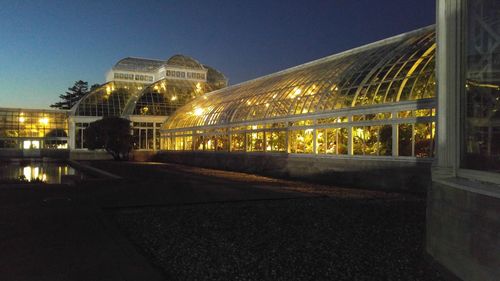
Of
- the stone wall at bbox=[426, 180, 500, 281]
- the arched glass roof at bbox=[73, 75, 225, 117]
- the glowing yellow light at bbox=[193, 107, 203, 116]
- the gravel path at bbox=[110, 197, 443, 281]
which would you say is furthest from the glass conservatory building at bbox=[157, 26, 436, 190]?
the arched glass roof at bbox=[73, 75, 225, 117]

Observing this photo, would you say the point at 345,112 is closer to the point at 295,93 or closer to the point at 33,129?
the point at 295,93

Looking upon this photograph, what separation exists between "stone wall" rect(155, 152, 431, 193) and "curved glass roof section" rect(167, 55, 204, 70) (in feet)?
79.3

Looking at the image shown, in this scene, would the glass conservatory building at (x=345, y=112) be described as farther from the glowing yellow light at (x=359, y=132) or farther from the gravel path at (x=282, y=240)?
the gravel path at (x=282, y=240)

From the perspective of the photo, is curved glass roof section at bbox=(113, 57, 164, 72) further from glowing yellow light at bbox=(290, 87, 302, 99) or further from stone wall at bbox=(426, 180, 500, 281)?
stone wall at bbox=(426, 180, 500, 281)

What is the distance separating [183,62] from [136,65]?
6338mm

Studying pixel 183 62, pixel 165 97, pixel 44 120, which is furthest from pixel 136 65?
pixel 44 120

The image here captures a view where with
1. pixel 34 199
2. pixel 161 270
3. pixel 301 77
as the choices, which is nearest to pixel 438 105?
pixel 161 270

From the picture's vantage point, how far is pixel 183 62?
165 feet

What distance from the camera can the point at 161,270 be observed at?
5.67 metres

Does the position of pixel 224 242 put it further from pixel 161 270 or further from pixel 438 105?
pixel 438 105

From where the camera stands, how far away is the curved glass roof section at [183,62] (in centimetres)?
4981

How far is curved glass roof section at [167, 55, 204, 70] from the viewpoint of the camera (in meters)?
49.8

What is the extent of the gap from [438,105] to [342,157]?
12.4m

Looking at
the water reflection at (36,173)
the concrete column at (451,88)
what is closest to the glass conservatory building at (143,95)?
the water reflection at (36,173)
